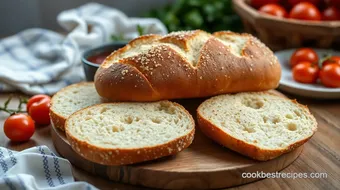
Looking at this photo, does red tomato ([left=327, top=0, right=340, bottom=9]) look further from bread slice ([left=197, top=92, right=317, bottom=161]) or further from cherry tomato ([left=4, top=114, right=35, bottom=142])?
cherry tomato ([left=4, top=114, right=35, bottom=142])

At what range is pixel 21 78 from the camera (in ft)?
12.8

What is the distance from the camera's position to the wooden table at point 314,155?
256 cm

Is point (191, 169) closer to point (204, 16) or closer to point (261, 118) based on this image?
point (261, 118)

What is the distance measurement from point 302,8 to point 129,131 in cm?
261

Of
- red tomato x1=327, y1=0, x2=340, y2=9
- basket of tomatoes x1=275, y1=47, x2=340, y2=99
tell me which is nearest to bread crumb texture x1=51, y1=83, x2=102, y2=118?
basket of tomatoes x1=275, y1=47, x2=340, y2=99

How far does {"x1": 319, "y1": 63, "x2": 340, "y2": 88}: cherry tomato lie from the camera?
3.65 meters

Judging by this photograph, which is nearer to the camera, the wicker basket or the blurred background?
the wicker basket

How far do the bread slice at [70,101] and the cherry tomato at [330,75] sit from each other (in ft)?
6.07

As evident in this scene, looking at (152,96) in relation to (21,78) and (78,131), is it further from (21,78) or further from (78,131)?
(21,78)

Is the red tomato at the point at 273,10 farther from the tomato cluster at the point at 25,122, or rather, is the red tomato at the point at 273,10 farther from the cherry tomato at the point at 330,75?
the tomato cluster at the point at 25,122

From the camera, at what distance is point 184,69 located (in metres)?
2.96

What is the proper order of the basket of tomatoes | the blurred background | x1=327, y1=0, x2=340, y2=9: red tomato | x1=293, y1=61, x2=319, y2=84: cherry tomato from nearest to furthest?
the basket of tomatoes < x1=293, y1=61, x2=319, y2=84: cherry tomato < x1=327, y1=0, x2=340, y2=9: red tomato < the blurred background

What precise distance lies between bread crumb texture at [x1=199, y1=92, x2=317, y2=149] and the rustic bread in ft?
0.35

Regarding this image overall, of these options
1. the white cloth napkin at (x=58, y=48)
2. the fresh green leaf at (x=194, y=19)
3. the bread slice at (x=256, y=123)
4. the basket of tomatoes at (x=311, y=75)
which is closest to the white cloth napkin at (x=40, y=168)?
the bread slice at (x=256, y=123)
